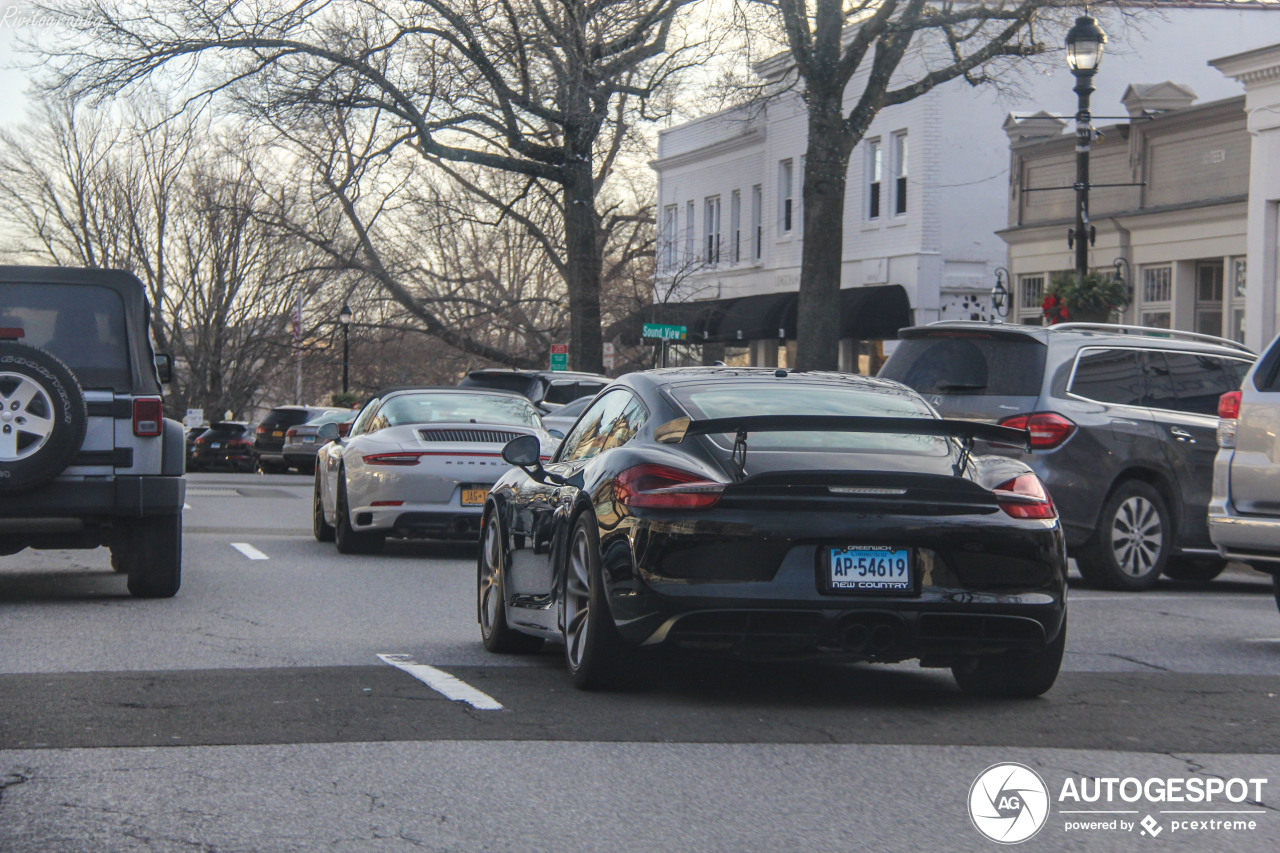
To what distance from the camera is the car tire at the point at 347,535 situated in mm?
14912

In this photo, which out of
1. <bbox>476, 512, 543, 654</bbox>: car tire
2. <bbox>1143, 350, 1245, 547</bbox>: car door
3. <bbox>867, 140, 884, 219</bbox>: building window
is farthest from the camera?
<bbox>867, 140, 884, 219</bbox>: building window

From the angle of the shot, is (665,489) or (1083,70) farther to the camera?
(1083,70)

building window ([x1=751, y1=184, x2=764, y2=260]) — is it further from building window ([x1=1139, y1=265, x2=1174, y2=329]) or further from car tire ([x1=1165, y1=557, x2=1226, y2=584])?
car tire ([x1=1165, y1=557, x2=1226, y2=584])

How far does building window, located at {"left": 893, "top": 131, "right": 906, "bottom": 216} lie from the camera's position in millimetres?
36625

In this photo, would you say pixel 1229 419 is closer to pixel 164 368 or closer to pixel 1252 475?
pixel 1252 475

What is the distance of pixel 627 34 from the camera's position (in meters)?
31.7

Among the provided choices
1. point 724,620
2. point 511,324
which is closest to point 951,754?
point 724,620

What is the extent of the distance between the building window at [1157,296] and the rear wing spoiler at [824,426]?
2229cm

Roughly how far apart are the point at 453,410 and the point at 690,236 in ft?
108

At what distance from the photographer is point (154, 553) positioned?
1099cm

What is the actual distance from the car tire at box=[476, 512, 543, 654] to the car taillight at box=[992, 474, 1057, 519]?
2565mm

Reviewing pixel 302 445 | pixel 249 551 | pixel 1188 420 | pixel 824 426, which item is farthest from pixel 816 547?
pixel 302 445

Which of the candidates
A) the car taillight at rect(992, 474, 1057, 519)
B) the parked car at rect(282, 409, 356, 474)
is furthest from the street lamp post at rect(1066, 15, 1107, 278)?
the parked car at rect(282, 409, 356, 474)

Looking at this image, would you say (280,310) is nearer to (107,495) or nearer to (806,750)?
(107,495)
